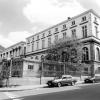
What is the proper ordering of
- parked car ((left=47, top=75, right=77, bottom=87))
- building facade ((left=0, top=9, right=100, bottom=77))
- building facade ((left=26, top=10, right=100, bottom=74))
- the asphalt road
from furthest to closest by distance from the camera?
building facade ((left=26, top=10, right=100, bottom=74))
building facade ((left=0, top=9, right=100, bottom=77))
parked car ((left=47, top=75, right=77, bottom=87))
the asphalt road

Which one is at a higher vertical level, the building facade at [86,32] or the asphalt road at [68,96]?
the building facade at [86,32]

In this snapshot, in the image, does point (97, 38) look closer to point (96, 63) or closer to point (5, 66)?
point (96, 63)

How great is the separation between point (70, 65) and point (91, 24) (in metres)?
15.3

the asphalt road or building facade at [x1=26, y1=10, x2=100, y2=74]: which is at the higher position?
building facade at [x1=26, y1=10, x2=100, y2=74]

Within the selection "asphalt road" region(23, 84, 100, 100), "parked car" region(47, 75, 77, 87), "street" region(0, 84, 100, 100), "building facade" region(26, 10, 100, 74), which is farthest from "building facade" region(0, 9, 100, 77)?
"asphalt road" region(23, 84, 100, 100)

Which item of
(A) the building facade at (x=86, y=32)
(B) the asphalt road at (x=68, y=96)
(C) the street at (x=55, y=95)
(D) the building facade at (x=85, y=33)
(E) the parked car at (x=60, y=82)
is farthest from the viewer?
(A) the building facade at (x=86, y=32)

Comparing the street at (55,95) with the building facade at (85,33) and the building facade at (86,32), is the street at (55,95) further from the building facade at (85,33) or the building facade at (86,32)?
the building facade at (86,32)

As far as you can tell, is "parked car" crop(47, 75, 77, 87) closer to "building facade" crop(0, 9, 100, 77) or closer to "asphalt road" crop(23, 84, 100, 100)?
"building facade" crop(0, 9, 100, 77)

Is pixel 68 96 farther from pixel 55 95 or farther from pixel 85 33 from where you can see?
pixel 85 33

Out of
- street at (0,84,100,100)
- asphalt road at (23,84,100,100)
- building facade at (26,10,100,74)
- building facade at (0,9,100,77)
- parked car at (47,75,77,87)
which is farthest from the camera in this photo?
building facade at (26,10,100,74)

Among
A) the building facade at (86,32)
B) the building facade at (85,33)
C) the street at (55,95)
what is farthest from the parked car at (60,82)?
the building facade at (86,32)

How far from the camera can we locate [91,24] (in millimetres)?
38250

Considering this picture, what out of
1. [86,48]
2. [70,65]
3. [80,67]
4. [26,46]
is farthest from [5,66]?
[26,46]

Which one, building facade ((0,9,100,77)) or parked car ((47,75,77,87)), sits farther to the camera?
building facade ((0,9,100,77))
